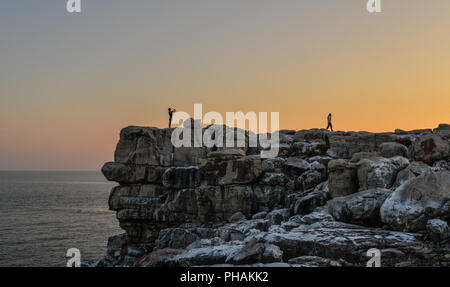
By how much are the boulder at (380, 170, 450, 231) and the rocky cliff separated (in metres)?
0.05

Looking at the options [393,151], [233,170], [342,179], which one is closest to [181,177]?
[233,170]

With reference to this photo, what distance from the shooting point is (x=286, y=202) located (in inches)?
1303

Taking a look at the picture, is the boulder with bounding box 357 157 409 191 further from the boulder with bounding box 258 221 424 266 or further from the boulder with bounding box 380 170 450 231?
the boulder with bounding box 258 221 424 266

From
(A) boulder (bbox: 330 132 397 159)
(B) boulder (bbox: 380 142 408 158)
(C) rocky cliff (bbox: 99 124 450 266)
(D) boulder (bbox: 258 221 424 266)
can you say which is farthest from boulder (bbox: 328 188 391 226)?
(A) boulder (bbox: 330 132 397 159)

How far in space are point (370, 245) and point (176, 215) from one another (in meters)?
28.1

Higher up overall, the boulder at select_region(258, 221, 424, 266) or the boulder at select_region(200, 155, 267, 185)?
the boulder at select_region(200, 155, 267, 185)

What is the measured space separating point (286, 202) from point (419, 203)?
53.1ft

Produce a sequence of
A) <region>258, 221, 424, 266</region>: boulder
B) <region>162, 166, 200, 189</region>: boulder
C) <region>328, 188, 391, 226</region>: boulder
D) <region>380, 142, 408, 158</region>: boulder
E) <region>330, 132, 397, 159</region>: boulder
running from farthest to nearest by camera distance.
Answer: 1. <region>330, 132, 397, 159</region>: boulder
2. <region>162, 166, 200, 189</region>: boulder
3. <region>380, 142, 408, 158</region>: boulder
4. <region>328, 188, 391, 226</region>: boulder
5. <region>258, 221, 424, 266</region>: boulder

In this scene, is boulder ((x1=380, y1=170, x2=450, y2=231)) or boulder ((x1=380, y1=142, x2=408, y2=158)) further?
boulder ((x1=380, y1=142, x2=408, y2=158))

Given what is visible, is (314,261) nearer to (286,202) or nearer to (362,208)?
(362,208)

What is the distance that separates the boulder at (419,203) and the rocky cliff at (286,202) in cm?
5

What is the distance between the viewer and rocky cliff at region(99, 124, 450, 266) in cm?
1552

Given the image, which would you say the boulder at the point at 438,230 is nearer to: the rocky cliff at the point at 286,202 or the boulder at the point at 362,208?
the rocky cliff at the point at 286,202

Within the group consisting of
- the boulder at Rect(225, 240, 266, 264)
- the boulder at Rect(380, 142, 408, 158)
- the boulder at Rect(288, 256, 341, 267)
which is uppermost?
the boulder at Rect(380, 142, 408, 158)
